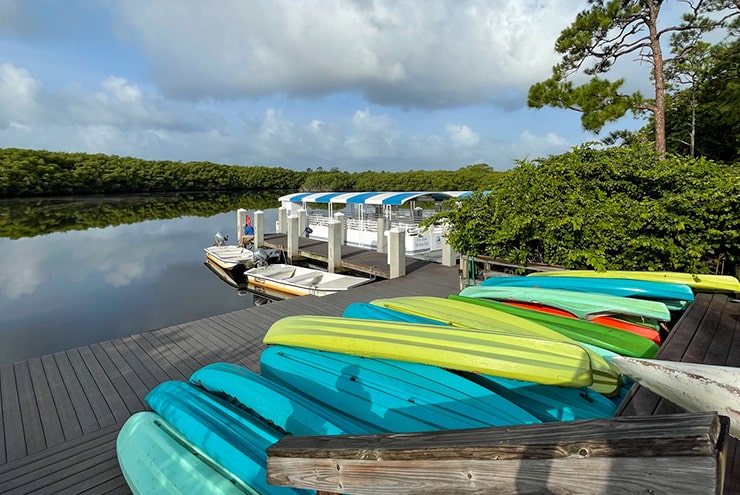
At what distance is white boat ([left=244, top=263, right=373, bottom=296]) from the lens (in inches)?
393

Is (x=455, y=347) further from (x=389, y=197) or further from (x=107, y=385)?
(x=389, y=197)

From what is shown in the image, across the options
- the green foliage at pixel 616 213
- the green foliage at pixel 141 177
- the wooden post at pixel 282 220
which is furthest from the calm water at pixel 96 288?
the green foliage at pixel 141 177

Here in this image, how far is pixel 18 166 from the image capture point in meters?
47.5

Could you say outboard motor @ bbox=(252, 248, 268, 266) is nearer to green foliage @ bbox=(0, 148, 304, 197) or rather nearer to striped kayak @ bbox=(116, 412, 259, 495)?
striped kayak @ bbox=(116, 412, 259, 495)

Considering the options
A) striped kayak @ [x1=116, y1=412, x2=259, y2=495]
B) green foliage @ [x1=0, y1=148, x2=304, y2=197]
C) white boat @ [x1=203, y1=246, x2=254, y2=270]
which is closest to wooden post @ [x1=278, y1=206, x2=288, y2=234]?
white boat @ [x1=203, y1=246, x2=254, y2=270]

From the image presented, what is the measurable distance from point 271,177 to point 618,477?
281 feet

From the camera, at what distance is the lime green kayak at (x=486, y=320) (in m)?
2.72

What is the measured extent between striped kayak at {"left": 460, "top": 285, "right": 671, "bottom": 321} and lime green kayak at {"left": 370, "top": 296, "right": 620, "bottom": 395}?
23.2 inches

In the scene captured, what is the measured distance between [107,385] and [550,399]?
4.74 meters

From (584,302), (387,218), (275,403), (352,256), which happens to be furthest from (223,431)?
(387,218)

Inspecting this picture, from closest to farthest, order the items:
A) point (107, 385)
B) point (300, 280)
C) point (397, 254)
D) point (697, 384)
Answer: point (697, 384), point (107, 385), point (397, 254), point (300, 280)

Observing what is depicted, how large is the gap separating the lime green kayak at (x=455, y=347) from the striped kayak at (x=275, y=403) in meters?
0.60

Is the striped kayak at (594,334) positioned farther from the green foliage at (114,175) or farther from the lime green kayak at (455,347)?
the green foliage at (114,175)

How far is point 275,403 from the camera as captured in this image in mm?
2723
